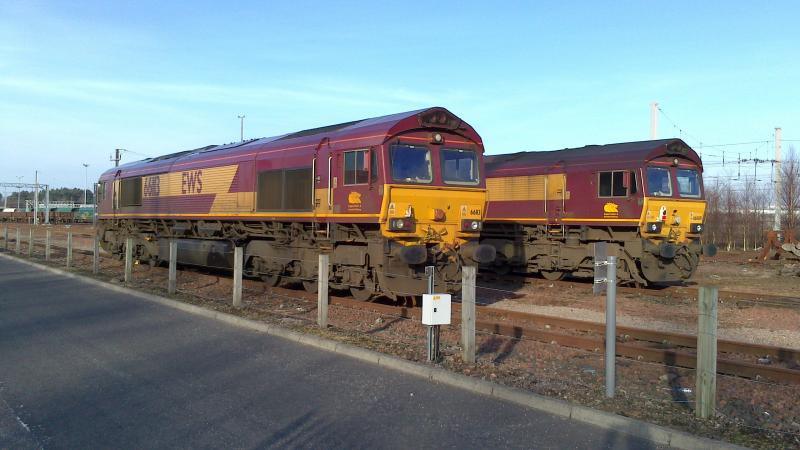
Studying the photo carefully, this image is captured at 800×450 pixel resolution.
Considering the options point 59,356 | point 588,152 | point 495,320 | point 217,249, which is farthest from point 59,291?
point 588,152

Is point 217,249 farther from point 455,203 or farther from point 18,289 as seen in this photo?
point 455,203

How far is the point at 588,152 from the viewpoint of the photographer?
17.5 metres

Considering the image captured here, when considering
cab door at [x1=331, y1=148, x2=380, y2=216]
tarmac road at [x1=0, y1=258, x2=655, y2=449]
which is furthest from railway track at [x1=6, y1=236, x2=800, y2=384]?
tarmac road at [x1=0, y1=258, x2=655, y2=449]

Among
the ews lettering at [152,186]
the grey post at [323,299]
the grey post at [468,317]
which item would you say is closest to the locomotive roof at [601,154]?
the grey post at [323,299]

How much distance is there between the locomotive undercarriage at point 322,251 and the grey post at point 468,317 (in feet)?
12.6

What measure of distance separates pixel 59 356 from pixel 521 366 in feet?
19.0

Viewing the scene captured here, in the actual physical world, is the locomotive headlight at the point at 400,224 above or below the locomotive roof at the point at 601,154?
below

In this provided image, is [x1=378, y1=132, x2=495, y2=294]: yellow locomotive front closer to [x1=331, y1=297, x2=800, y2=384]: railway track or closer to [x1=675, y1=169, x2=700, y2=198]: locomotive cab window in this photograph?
[x1=331, y1=297, x2=800, y2=384]: railway track

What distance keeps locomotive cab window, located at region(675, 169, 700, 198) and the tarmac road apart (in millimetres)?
12017

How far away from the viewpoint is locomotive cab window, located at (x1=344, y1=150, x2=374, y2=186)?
12.1m

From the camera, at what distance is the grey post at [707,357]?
18.1 feet

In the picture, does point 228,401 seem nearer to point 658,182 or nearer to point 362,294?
point 362,294

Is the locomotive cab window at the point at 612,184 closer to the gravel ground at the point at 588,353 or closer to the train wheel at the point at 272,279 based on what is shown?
the gravel ground at the point at 588,353

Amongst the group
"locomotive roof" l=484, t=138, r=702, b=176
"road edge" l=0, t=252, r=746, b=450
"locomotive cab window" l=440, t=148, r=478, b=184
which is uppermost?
"locomotive roof" l=484, t=138, r=702, b=176
